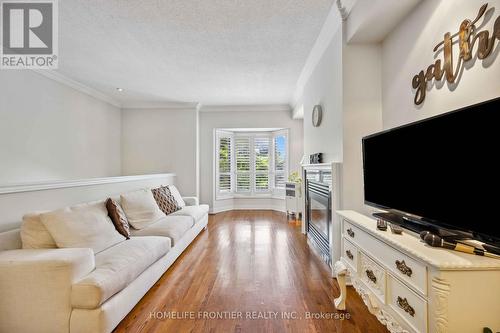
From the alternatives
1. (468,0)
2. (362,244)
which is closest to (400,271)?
(362,244)

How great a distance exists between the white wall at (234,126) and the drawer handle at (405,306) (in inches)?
195

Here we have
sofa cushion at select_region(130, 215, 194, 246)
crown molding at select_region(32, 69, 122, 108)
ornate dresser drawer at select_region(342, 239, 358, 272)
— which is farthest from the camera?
crown molding at select_region(32, 69, 122, 108)

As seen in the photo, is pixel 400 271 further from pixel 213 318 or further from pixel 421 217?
pixel 213 318

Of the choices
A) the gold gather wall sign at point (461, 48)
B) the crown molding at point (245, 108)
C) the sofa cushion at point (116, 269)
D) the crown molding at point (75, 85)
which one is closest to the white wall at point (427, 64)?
the gold gather wall sign at point (461, 48)

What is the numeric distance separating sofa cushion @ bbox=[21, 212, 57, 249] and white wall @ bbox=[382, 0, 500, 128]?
312 centimetres

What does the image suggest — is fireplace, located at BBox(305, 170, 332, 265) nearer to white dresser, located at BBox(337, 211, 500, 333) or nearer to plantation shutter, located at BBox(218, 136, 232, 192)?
white dresser, located at BBox(337, 211, 500, 333)

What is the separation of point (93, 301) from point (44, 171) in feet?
9.78

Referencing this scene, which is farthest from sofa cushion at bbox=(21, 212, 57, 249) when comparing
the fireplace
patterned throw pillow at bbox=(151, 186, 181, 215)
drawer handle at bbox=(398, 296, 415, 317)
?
the fireplace

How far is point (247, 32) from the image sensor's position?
9.04 ft

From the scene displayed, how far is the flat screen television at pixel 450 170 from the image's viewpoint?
1.03 meters

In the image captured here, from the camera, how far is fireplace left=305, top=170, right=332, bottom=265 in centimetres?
273

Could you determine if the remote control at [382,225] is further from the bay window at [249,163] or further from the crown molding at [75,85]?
Result: the bay window at [249,163]

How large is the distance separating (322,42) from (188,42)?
1618 millimetres

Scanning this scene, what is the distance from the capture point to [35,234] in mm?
1955
